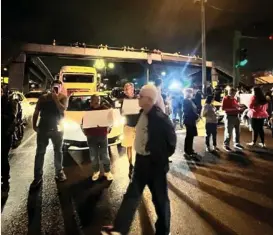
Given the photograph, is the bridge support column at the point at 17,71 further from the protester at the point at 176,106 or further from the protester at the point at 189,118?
the protester at the point at 189,118

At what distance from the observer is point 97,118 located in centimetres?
623

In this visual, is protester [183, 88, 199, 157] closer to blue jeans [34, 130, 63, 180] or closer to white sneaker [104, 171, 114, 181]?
Answer: white sneaker [104, 171, 114, 181]

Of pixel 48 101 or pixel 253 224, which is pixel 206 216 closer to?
pixel 253 224

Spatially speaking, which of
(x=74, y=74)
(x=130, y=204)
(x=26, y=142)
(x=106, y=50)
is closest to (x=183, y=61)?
(x=106, y=50)

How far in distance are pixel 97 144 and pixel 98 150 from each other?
157 millimetres

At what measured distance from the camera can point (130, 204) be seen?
3.63m

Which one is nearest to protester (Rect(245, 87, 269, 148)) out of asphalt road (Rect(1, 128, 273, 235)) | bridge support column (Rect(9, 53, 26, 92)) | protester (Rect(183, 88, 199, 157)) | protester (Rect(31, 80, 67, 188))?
→ asphalt road (Rect(1, 128, 273, 235))

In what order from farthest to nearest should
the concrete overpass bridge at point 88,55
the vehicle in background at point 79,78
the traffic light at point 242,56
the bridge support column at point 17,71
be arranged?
the concrete overpass bridge at point 88,55 < the bridge support column at point 17,71 < the vehicle in background at point 79,78 < the traffic light at point 242,56

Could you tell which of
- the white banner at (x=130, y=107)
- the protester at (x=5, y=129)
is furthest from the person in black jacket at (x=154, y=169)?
the protester at (x=5, y=129)

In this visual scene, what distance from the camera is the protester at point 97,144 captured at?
636cm

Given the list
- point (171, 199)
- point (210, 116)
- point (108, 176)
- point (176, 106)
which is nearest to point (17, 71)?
point (176, 106)

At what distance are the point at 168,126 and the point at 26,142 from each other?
9035 millimetres

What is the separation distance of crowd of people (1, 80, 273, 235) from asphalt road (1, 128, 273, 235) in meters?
0.51

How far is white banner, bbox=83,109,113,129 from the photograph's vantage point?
20.4 feet
